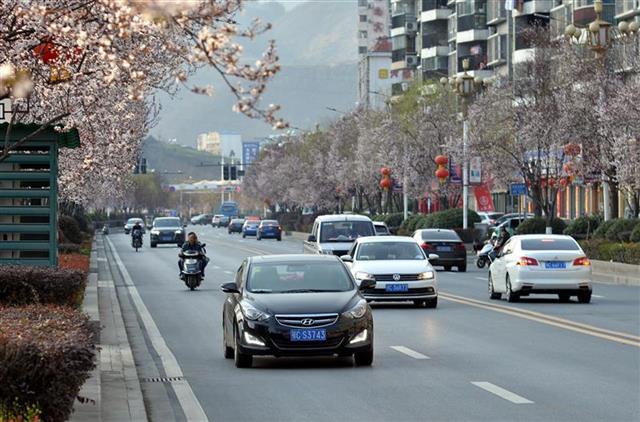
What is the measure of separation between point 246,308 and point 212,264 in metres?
42.6

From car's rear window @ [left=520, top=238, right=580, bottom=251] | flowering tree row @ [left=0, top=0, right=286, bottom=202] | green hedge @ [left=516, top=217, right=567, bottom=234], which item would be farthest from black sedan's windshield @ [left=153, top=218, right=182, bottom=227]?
flowering tree row @ [left=0, top=0, right=286, bottom=202]

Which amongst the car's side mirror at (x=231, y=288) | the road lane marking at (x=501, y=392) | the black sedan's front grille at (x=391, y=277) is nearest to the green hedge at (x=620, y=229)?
the black sedan's front grille at (x=391, y=277)

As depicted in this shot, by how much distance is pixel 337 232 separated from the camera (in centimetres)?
4303

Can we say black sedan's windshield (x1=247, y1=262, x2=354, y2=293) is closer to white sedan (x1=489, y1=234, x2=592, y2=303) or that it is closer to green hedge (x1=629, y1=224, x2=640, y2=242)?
white sedan (x1=489, y1=234, x2=592, y2=303)

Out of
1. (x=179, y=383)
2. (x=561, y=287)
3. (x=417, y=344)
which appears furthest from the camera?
(x=561, y=287)

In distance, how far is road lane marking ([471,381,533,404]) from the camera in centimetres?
1538

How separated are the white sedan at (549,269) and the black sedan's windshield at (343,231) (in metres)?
9.14

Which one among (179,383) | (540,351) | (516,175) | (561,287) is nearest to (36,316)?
(179,383)

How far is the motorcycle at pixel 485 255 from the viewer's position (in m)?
55.4

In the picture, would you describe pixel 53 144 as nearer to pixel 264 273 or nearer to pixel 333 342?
pixel 264 273

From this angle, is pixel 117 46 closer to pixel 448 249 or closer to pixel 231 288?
pixel 231 288

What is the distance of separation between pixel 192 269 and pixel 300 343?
76.0 ft

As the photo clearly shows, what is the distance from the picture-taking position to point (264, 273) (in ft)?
67.2

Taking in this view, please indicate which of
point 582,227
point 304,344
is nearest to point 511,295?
point 304,344
